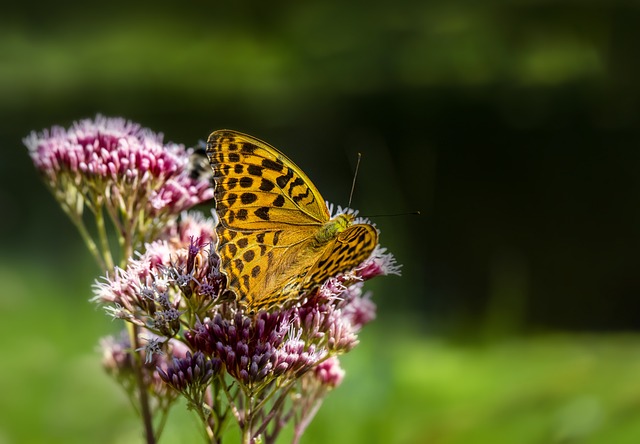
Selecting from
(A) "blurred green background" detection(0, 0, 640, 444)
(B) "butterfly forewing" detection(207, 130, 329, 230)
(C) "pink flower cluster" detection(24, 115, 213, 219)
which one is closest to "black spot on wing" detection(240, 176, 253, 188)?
(B) "butterfly forewing" detection(207, 130, 329, 230)

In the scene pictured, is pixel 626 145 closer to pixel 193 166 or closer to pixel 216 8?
pixel 216 8

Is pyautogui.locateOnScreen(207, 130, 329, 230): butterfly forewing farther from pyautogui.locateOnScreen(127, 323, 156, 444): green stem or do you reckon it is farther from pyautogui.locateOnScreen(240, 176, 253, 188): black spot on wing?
pyautogui.locateOnScreen(127, 323, 156, 444): green stem

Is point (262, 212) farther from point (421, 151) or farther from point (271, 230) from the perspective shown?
point (421, 151)

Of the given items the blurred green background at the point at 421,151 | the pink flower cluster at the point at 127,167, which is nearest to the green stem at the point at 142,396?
the pink flower cluster at the point at 127,167

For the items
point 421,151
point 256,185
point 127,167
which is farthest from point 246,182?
point 421,151

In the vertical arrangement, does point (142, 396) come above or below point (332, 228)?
below

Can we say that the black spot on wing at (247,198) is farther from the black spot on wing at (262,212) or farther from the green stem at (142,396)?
the green stem at (142,396)

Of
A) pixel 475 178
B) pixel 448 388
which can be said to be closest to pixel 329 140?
pixel 475 178
